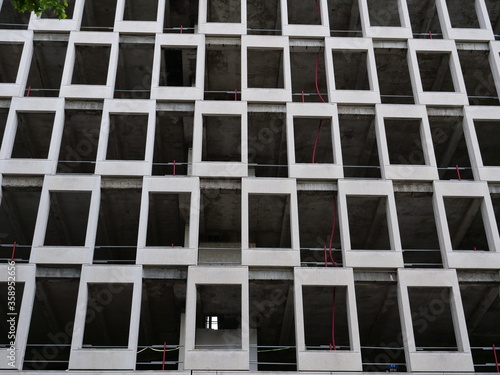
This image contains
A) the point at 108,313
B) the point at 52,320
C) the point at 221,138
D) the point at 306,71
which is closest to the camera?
the point at 52,320

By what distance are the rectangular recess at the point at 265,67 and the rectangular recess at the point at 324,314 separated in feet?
32.2

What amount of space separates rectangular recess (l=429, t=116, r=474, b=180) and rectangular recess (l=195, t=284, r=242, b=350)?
400 inches

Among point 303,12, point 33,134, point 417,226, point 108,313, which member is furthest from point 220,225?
point 303,12

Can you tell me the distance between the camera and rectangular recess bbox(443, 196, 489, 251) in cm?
2358

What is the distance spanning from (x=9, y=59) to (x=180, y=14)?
27.6 ft

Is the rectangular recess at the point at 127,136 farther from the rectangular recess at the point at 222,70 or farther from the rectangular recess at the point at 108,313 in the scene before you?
the rectangular recess at the point at 108,313

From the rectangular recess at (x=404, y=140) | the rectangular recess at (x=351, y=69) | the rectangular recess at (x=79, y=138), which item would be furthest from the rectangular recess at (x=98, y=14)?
the rectangular recess at (x=404, y=140)

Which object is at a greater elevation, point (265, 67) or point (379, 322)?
point (265, 67)

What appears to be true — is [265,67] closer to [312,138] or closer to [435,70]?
[312,138]

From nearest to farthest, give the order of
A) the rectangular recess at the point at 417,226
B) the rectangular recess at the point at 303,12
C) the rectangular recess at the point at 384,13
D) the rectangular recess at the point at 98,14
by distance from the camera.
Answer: the rectangular recess at the point at 417,226
the rectangular recess at the point at 98,14
the rectangular recess at the point at 384,13
the rectangular recess at the point at 303,12

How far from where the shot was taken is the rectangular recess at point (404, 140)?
25.6m

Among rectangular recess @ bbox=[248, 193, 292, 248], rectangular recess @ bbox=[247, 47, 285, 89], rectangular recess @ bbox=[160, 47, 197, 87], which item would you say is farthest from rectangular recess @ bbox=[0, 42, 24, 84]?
rectangular recess @ bbox=[248, 193, 292, 248]

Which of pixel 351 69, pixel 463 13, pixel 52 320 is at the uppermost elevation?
pixel 463 13

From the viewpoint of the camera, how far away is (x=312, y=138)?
2645 centimetres
